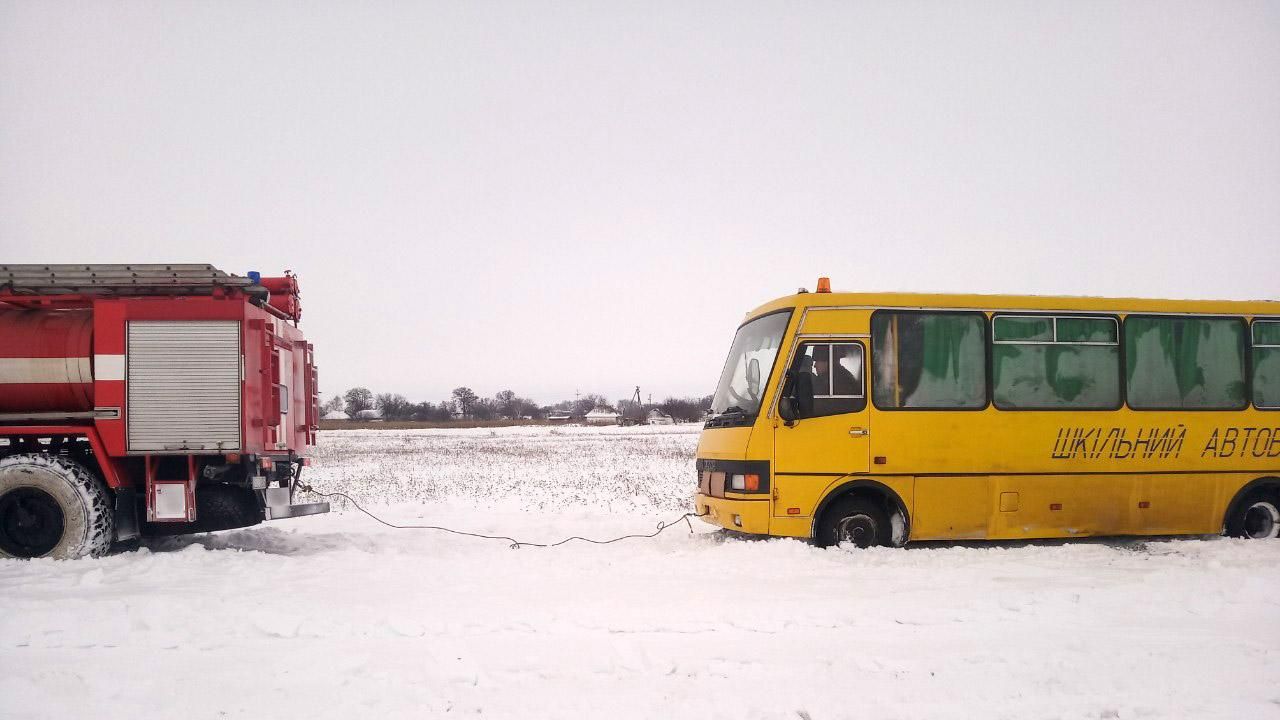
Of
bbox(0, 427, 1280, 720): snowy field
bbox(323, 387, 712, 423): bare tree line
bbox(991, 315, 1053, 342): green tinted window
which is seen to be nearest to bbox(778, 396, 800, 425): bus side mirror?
bbox(0, 427, 1280, 720): snowy field

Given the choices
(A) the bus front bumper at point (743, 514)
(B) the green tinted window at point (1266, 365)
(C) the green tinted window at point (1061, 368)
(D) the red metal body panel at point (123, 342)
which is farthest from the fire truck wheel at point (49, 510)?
(B) the green tinted window at point (1266, 365)

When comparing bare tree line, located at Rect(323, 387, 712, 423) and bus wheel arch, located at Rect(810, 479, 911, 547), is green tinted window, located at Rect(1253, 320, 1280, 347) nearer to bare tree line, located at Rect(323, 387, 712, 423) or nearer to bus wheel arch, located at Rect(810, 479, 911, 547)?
bus wheel arch, located at Rect(810, 479, 911, 547)

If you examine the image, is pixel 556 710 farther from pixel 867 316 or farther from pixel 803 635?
pixel 867 316

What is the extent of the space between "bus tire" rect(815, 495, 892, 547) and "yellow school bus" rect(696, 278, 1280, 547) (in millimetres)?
22

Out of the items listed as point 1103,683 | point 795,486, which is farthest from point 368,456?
point 1103,683

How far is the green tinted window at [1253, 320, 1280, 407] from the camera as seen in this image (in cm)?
1058

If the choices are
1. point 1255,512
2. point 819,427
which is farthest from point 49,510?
point 1255,512

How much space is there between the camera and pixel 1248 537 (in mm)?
10391

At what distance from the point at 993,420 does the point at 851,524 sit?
207cm

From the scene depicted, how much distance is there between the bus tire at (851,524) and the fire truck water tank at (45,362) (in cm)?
836

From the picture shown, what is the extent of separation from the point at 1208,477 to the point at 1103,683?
21.3 feet

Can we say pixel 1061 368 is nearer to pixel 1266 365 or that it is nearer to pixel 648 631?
pixel 1266 365

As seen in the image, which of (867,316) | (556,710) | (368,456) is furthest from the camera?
(368,456)

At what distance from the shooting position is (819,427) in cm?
945
